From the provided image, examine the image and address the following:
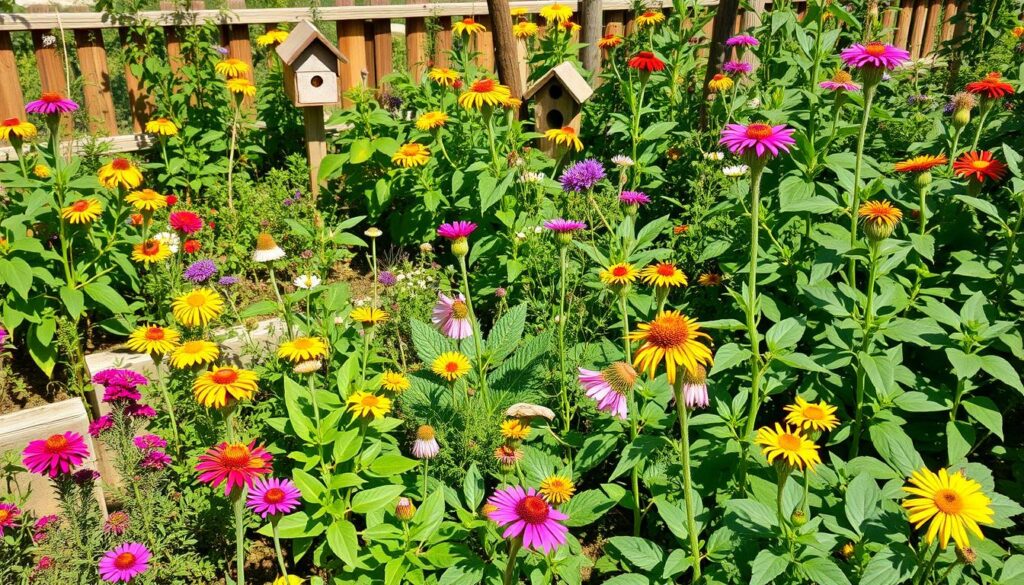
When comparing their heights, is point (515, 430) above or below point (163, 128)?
below

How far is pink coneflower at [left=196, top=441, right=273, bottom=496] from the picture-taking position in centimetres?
185

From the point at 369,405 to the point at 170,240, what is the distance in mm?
1674

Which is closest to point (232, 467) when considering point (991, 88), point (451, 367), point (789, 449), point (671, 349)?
point (451, 367)

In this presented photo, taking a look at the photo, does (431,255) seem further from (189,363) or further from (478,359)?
(189,363)

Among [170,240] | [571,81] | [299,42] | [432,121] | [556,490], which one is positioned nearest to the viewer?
[556,490]

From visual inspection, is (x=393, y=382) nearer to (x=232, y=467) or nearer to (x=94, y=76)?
(x=232, y=467)

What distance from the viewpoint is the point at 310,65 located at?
173 inches

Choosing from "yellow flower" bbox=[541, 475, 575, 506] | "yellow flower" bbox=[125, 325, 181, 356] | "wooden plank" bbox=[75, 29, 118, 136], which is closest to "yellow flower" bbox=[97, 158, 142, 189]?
"yellow flower" bbox=[125, 325, 181, 356]

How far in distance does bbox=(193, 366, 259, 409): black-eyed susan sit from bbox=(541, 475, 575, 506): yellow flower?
0.87 m

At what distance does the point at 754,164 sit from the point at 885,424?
3.20 ft

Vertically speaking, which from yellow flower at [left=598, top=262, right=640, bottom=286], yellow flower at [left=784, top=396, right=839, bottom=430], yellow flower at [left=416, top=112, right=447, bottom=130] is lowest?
yellow flower at [left=784, top=396, right=839, bottom=430]

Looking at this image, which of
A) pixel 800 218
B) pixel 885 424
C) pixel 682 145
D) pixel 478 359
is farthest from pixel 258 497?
pixel 682 145

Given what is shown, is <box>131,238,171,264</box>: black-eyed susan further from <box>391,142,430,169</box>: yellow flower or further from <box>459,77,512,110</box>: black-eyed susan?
<box>459,77,512,110</box>: black-eyed susan

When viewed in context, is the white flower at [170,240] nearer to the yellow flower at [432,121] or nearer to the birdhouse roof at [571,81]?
the yellow flower at [432,121]
